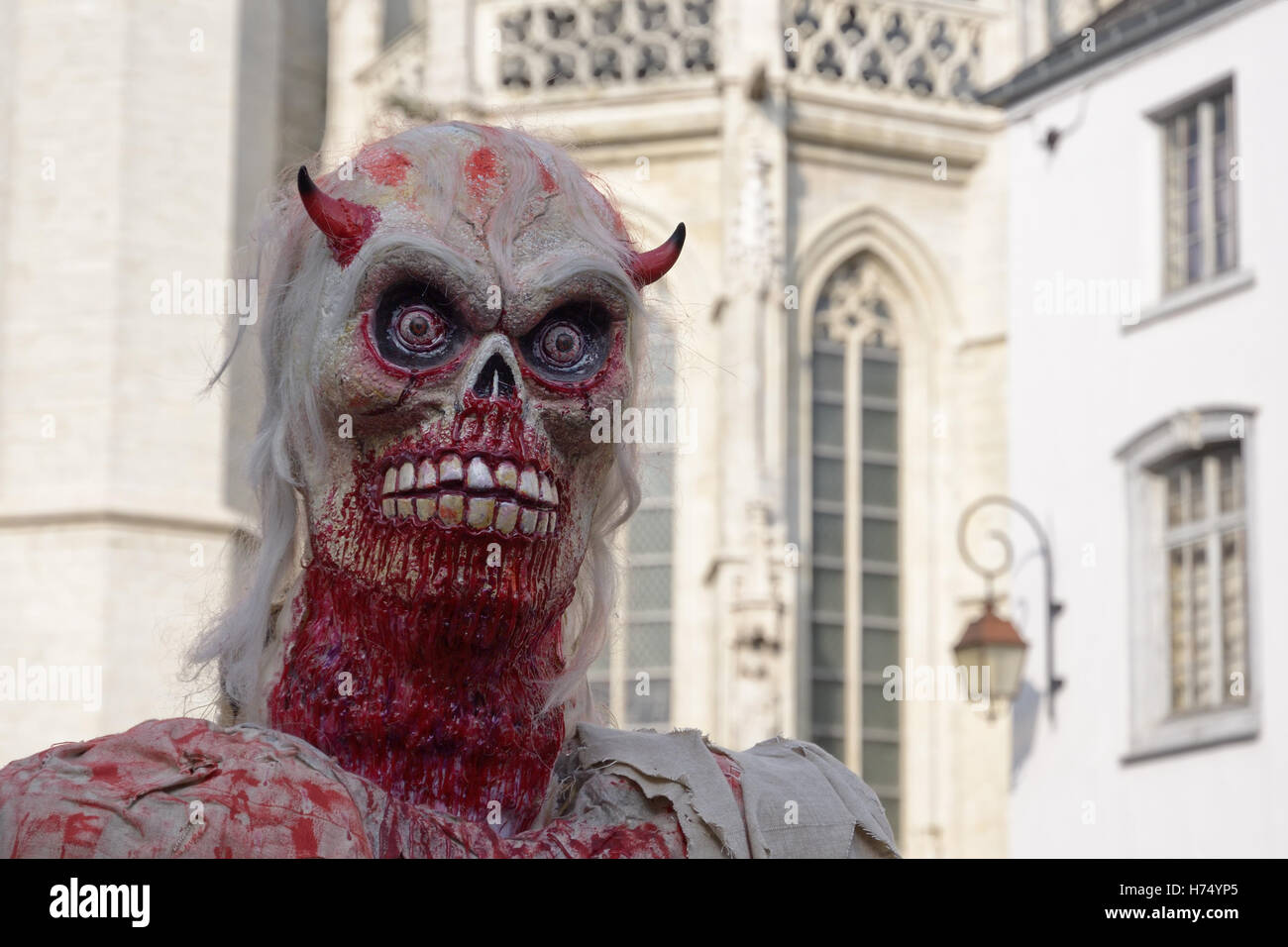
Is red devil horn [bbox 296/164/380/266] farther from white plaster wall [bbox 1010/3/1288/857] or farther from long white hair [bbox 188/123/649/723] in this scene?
white plaster wall [bbox 1010/3/1288/857]

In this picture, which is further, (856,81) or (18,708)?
(856,81)

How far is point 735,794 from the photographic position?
1.95m

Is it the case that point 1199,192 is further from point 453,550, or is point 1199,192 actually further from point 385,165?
point 453,550

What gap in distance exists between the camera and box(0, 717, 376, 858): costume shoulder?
1.75 metres

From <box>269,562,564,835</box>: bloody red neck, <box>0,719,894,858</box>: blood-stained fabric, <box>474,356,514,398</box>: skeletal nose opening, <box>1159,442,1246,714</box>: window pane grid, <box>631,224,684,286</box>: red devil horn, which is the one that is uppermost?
<box>1159,442,1246,714</box>: window pane grid

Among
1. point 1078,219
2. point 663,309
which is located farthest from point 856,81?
point 663,309

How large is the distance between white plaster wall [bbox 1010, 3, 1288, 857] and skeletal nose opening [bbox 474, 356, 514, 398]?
11764mm

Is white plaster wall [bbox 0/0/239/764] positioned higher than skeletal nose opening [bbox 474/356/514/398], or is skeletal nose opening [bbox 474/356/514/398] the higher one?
white plaster wall [bbox 0/0/239/764]

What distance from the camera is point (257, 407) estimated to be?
2.21 meters

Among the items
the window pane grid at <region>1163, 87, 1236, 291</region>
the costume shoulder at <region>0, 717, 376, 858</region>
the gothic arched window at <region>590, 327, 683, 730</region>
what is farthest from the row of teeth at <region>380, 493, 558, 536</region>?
the gothic arched window at <region>590, 327, 683, 730</region>
